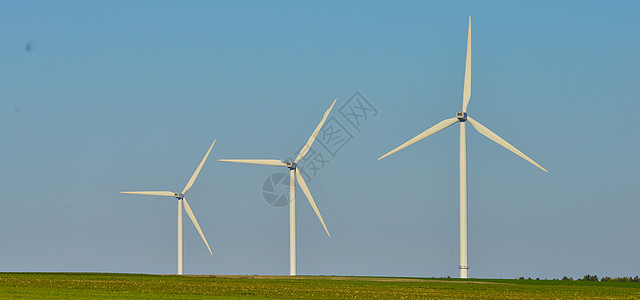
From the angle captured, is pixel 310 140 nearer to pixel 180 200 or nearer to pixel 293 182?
pixel 293 182

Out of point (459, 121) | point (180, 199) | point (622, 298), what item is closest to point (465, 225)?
point (459, 121)

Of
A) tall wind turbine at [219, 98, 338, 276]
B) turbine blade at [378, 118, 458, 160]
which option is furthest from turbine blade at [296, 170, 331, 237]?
turbine blade at [378, 118, 458, 160]

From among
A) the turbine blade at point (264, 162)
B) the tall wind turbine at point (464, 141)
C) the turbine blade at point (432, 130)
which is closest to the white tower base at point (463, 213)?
the tall wind turbine at point (464, 141)

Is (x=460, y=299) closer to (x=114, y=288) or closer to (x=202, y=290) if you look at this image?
(x=202, y=290)

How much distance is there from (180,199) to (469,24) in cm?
4261

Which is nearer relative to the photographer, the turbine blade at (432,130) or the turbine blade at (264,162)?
the turbine blade at (432,130)

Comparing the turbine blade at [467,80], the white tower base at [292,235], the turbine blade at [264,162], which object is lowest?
the white tower base at [292,235]

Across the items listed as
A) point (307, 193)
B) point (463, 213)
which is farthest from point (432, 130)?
point (307, 193)

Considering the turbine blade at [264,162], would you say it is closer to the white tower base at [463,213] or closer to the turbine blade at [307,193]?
the turbine blade at [307,193]

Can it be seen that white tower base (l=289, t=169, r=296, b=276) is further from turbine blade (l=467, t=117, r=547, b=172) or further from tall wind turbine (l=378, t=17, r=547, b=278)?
turbine blade (l=467, t=117, r=547, b=172)

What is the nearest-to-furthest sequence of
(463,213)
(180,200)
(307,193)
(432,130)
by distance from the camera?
(463,213) → (432,130) → (307,193) → (180,200)

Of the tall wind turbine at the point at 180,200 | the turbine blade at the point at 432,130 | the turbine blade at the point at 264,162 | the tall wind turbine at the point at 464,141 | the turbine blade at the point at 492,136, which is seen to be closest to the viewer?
the turbine blade at the point at 492,136

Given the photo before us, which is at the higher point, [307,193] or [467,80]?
[467,80]

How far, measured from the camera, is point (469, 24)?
78.9 metres
